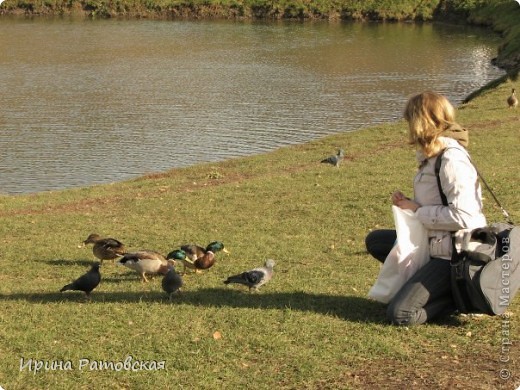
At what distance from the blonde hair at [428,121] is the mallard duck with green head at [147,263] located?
3666mm

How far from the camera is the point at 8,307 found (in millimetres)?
8602

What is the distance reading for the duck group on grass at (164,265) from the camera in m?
8.51

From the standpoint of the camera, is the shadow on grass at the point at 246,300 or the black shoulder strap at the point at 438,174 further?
the shadow on grass at the point at 246,300

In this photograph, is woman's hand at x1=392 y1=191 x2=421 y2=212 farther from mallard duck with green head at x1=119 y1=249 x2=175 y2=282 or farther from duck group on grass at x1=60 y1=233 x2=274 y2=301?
mallard duck with green head at x1=119 y1=249 x2=175 y2=282

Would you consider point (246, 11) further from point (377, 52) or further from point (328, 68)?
point (328, 68)

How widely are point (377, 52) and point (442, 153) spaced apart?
153ft

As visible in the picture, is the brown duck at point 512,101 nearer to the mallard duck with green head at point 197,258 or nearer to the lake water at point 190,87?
the lake water at point 190,87

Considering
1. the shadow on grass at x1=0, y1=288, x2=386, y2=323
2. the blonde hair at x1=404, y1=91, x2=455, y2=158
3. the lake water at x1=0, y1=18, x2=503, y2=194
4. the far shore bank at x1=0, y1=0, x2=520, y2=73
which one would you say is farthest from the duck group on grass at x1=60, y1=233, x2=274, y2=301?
the far shore bank at x1=0, y1=0, x2=520, y2=73

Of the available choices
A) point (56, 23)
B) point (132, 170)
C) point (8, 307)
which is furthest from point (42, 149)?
point (56, 23)

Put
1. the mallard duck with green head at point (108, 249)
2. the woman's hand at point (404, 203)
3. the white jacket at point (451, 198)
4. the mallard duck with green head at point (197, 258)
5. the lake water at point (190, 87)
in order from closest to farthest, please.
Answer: the white jacket at point (451, 198), the woman's hand at point (404, 203), the mallard duck with green head at point (197, 258), the mallard duck with green head at point (108, 249), the lake water at point (190, 87)

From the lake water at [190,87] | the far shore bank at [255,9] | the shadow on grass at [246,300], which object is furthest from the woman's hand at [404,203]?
the far shore bank at [255,9]

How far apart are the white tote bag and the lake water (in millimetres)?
16137

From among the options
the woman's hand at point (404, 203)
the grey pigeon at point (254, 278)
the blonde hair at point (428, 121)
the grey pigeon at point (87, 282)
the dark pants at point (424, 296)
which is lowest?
the grey pigeon at point (87, 282)

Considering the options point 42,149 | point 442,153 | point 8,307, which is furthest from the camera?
point 42,149
